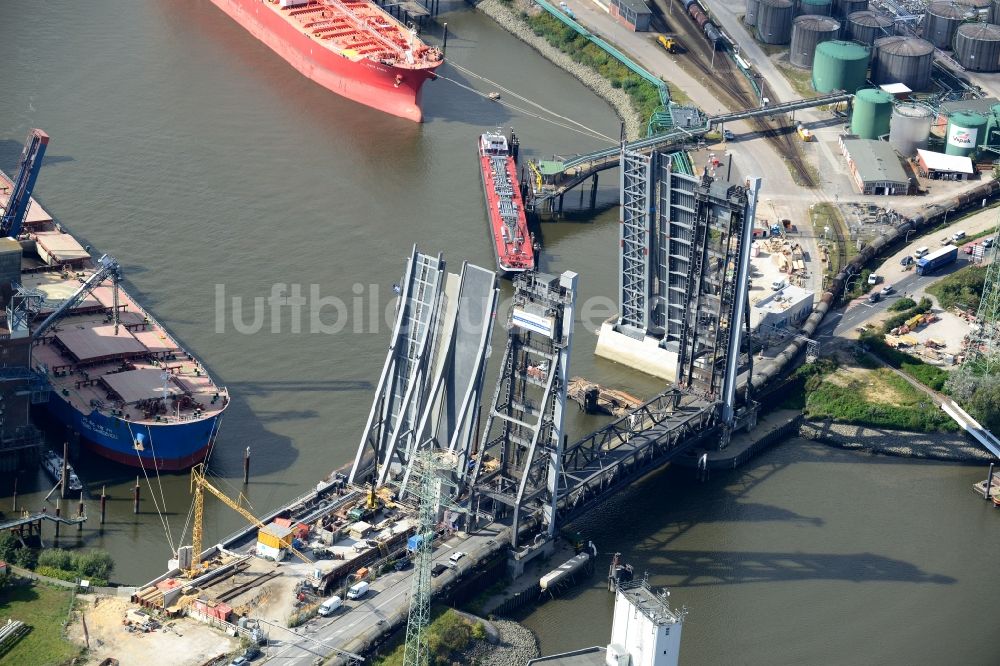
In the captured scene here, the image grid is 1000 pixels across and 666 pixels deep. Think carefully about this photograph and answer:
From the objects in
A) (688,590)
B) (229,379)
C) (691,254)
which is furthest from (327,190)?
(688,590)

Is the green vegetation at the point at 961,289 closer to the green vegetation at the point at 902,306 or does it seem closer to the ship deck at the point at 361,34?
the green vegetation at the point at 902,306

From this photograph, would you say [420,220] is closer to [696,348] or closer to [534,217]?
[534,217]

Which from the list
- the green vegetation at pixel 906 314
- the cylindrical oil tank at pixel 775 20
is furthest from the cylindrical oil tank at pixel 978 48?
the green vegetation at pixel 906 314

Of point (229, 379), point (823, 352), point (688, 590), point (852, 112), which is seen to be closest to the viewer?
point (688, 590)

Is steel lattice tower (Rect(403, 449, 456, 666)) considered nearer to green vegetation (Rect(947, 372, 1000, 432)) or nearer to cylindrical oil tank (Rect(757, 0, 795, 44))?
green vegetation (Rect(947, 372, 1000, 432))

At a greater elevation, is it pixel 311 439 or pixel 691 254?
pixel 691 254

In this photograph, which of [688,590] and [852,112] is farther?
[852,112]
